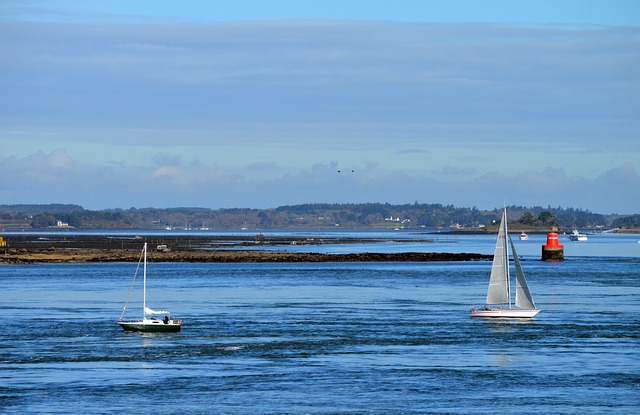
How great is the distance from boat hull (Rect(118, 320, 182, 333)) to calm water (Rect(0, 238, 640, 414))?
0.72 m

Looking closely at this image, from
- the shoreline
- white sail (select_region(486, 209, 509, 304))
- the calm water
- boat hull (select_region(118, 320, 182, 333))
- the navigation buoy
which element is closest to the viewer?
the calm water

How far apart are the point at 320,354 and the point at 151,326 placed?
498 inches

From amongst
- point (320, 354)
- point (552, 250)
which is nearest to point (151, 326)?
point (320, 354)

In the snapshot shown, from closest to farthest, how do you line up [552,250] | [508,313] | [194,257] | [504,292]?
[508,313] < [504,292] < [552,250] < [194,257]

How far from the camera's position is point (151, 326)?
197ft

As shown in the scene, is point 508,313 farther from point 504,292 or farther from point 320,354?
point 320,354

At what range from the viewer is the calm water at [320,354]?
39344mm

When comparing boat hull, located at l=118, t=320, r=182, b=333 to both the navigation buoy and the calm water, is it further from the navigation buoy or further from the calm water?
the navigation buoy

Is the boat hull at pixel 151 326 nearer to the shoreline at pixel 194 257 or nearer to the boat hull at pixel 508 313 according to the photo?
the boat hull at pixel 508 313

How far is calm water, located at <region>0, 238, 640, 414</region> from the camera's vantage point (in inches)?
1549

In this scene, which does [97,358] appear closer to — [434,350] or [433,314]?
[434,350]

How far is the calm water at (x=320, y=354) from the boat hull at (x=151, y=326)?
0.72 metres

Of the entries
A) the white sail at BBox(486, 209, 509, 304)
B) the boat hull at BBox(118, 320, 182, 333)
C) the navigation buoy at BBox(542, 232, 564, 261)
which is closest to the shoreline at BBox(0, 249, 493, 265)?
the navigation buoy at BBox(542, 232, 564, 261)

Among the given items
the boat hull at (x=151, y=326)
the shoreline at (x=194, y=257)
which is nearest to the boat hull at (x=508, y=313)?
the boat hull at (x=151, y=326)
